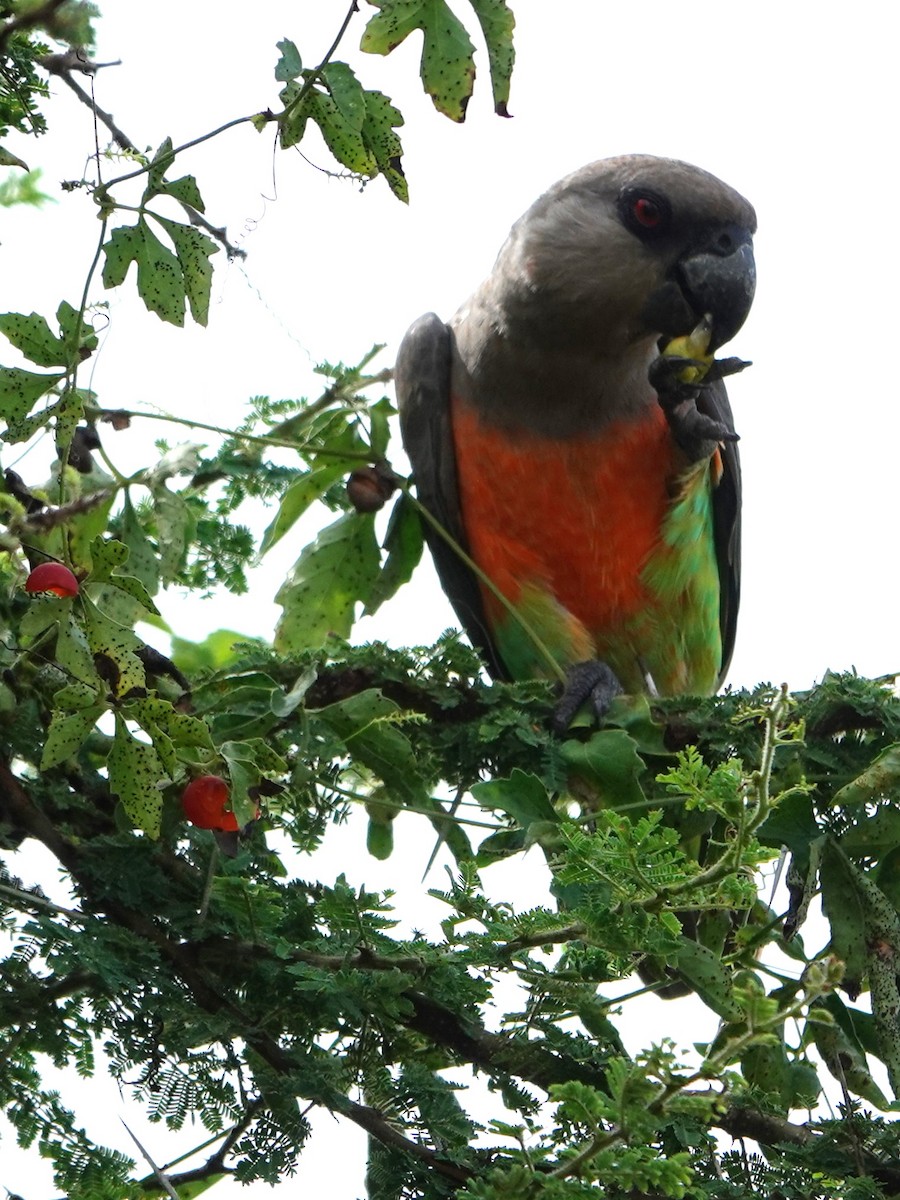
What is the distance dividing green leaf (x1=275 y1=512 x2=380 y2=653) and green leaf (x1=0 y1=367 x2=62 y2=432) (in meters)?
1.40

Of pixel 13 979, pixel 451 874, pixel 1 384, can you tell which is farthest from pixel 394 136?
pixel 13 979

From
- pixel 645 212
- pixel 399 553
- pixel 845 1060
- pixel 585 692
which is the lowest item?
pixel 845 1060

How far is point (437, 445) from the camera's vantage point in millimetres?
4590

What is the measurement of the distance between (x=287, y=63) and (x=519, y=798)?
4.08 ft

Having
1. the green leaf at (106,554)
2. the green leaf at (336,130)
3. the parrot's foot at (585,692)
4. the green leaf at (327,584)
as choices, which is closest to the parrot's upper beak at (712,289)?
the parrot's foot at (585,692)

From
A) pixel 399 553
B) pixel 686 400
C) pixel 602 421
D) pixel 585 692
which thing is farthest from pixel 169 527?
pixel 686 400

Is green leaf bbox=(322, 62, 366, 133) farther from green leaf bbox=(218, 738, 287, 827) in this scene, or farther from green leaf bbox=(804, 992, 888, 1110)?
green leaf bbox=(804, 992, 888, 1110)

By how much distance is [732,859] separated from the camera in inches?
66.6

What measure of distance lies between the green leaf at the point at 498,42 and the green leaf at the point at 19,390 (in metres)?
0.80

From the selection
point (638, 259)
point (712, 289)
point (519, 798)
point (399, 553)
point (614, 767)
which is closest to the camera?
point (519, 798)

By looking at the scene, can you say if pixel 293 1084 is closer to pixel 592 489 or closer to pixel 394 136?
pixel 394 136

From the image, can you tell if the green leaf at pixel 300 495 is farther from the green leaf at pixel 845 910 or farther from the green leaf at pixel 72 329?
the green leaf at pixel 845 910

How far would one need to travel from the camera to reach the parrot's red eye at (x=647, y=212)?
13.9 ft

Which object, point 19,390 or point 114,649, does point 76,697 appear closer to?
point 114,649
